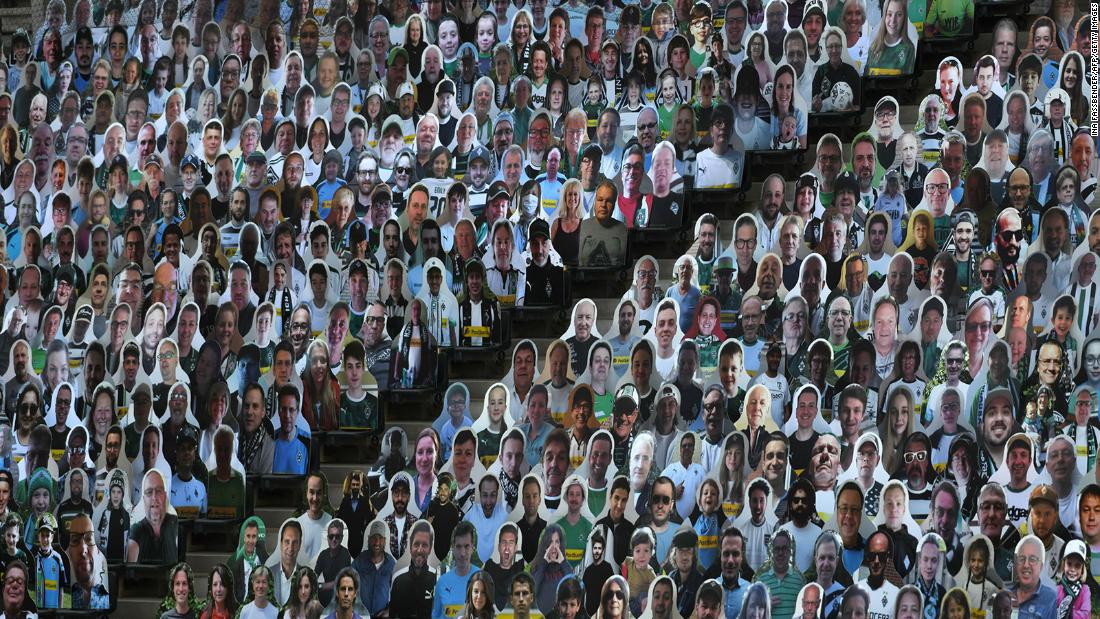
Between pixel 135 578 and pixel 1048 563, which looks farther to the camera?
A: pixel 135 578

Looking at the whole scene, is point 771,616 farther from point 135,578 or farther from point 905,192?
point 135,578

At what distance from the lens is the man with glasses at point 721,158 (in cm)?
1383

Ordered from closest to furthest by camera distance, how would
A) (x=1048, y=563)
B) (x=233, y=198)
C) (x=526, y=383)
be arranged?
1. (x=1048, y=563)
2. (x=526, y=383)
3. (x=233, y=198)

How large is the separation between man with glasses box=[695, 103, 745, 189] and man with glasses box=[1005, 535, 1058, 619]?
3632 mm

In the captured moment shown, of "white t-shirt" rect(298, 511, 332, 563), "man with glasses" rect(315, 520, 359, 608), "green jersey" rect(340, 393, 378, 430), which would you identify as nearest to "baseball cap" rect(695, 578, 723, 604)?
"man with glasses" rect(315, 520, 359, 608)

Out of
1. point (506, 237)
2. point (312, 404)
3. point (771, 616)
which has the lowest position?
point (771, 616)

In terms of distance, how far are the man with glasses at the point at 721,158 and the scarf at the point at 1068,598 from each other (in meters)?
3.84

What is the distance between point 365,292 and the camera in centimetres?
1373

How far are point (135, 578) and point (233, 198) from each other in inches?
118

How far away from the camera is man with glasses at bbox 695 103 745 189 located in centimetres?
1383

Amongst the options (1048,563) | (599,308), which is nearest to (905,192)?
(599,308)

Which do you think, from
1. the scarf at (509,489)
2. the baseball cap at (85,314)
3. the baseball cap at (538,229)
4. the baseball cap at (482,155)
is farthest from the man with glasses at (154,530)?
the baseball cap at (482,155)

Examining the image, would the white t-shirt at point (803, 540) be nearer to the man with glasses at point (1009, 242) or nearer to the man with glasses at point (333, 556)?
the man with glasses at point (1009, 242)

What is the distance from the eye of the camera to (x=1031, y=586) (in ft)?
35.9
